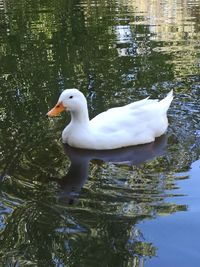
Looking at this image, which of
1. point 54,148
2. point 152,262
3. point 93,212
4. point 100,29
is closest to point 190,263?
point 152,262

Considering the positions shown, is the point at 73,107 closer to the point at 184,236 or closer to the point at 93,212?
the point at 93,212

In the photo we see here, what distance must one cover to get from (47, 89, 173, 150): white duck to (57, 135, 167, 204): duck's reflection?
0.10 meters

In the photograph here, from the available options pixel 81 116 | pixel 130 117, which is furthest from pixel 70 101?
pixel 130 117

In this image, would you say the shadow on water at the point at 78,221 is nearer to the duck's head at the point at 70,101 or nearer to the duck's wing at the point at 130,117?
the duck's wing at the point at 130,117

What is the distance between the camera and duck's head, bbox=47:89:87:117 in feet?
29.8

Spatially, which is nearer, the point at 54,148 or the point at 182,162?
the point at 182,162

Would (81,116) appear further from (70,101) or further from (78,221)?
(78,221)

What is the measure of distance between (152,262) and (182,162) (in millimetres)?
2715

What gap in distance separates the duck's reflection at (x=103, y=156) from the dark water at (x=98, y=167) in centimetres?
2

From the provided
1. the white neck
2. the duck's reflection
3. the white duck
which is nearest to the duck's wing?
the white duck

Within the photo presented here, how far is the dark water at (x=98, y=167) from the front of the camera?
20.1ft

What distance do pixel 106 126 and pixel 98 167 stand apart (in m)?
0.96

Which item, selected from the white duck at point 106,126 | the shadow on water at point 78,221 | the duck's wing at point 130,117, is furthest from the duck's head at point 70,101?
the shadow on water at point 78,221

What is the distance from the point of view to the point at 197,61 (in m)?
14.4
